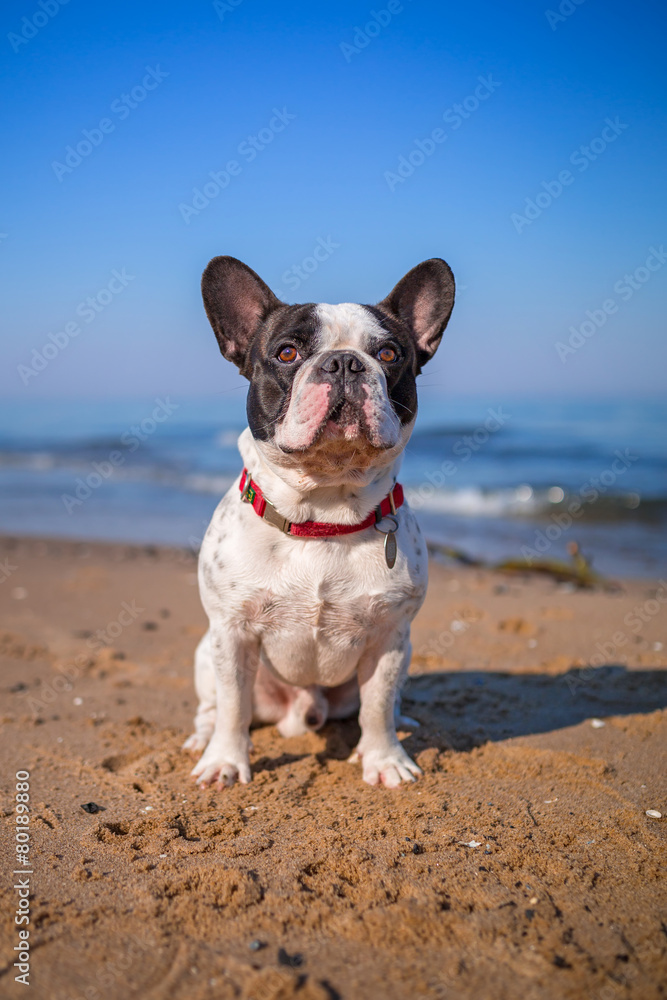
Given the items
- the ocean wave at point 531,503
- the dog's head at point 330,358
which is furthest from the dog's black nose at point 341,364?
the ocean wave at point 531,503

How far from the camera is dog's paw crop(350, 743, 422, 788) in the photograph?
137 inches

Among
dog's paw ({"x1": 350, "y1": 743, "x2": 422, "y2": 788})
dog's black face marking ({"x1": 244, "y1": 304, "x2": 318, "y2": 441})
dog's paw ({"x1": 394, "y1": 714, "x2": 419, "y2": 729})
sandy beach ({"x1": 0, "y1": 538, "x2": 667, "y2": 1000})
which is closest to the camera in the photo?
sandy beach ({"x1": 0, "y1": 538, "x2": 667, "y2": 1000})

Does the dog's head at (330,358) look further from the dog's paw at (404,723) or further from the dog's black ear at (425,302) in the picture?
the dog's paw at (404,723)

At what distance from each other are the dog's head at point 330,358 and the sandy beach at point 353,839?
5.09ft

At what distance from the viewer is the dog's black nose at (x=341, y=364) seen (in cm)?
298

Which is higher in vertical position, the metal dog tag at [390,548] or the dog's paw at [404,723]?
the metal dog tag at [390,548]

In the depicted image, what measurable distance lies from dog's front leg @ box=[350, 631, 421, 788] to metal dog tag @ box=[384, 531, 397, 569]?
0.39 m

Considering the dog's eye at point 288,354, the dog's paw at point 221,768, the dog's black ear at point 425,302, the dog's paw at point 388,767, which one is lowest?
the dog's paw at point 221,768

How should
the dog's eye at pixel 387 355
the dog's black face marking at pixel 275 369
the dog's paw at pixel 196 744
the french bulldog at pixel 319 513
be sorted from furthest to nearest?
1. the dog's paw at pixel 196 744
2. the dog's eye at pixel 387 355
3. the dog's black face marking at pixel 275 369
4. the french bulldog at pixel 319 513

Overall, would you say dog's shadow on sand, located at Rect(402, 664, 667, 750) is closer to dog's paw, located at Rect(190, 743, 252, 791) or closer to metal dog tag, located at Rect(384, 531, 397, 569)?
dog's paw, located at Rect(190, 743, 252, 791)

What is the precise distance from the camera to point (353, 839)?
9.48 feet

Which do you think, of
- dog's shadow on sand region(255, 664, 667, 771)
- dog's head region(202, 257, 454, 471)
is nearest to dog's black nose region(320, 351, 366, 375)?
dog's head region(202, 257, 454, 471)

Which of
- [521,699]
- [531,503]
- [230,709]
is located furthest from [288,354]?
[531,503]

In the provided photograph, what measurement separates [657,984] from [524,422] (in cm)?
2814
